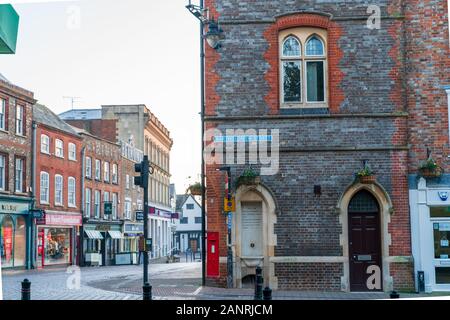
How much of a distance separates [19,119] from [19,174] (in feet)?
2.11

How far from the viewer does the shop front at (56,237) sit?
7246 millimetres

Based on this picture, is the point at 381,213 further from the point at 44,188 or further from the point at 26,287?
the point at 26,287

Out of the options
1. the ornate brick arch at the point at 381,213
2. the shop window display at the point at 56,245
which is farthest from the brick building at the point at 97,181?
the ornate brick arch at the point at 381,213

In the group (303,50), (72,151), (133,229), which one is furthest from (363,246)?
(72,151)

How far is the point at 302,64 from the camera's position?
1100 cm

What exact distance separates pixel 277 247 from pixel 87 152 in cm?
377

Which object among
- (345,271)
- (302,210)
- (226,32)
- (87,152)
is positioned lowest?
(345,271)

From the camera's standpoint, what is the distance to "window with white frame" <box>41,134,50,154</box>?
7.69 m

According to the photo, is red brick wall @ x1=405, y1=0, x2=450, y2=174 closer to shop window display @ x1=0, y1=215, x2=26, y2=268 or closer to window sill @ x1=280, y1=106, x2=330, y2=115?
window sill @ x1=280, y1=106, x2=330, y2=115

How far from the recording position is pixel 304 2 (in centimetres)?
1070
